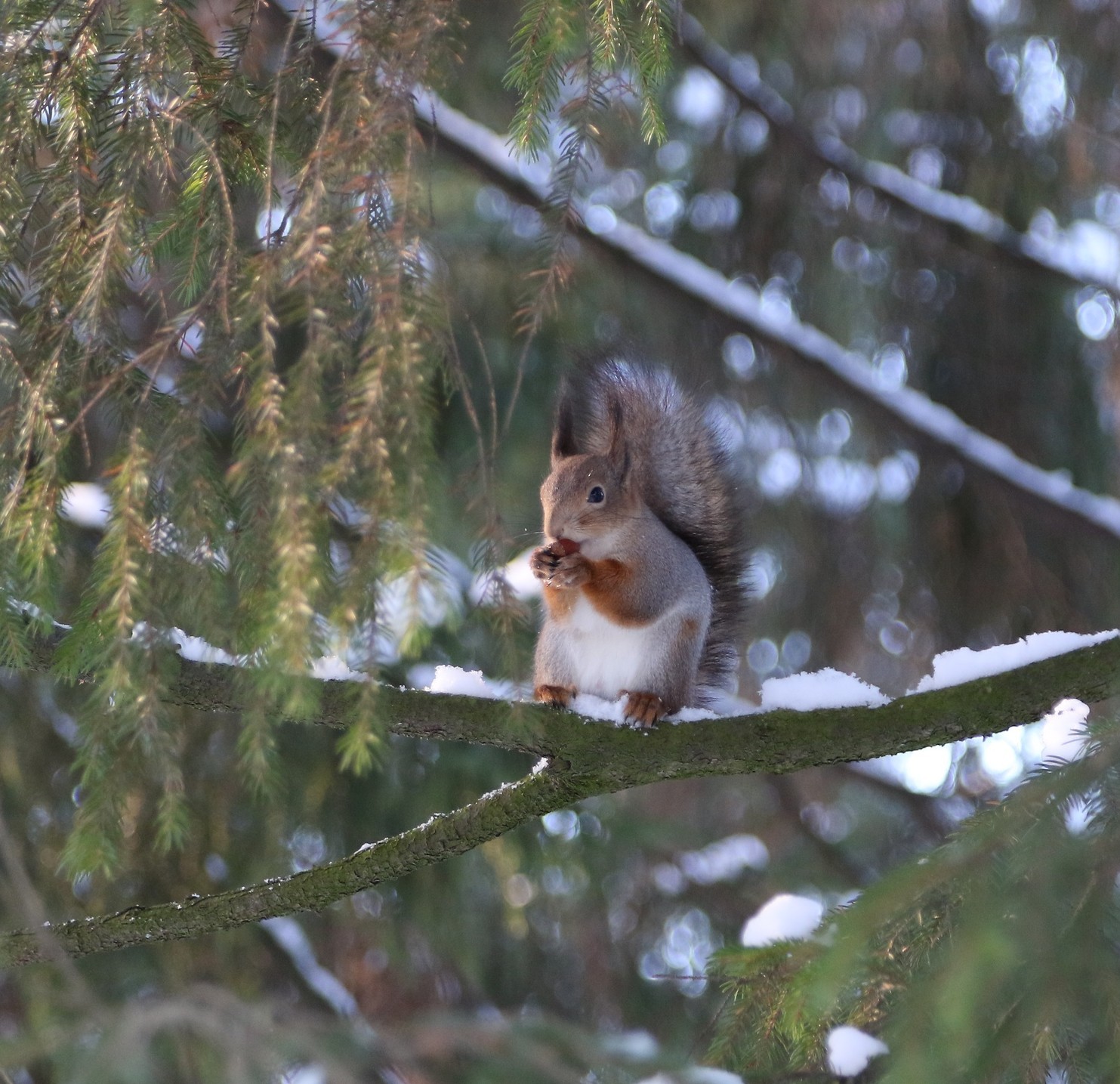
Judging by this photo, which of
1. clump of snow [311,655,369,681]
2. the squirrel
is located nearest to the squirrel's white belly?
the squirrel

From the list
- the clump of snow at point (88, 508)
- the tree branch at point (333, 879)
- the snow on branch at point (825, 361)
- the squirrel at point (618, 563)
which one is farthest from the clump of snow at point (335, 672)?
the snow on branch at point (825, 361)

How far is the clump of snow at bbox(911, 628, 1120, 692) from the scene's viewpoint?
4.89ft

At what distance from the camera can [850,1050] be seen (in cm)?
163

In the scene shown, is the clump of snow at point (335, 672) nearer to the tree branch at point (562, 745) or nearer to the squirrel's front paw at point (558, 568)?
the tree branch at point (562, 745)

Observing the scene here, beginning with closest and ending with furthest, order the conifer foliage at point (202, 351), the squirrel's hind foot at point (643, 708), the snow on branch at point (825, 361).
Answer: the conifer foliage at point (202, 351) < the squirrel's hind foot at point (643, 708) < the snow on branch at point (825, 361)

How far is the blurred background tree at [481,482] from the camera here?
3.85 ft

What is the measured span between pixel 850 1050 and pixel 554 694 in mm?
698

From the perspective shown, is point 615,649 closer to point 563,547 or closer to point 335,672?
point 563,547

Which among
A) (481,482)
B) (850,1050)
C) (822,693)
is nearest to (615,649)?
(822,693)

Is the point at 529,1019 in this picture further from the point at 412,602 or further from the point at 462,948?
the point at 462,948

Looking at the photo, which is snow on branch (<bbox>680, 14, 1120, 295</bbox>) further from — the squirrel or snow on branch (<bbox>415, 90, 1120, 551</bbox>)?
the squirrel

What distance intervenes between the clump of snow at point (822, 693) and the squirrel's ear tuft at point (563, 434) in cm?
63

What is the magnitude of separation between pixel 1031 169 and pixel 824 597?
138cm

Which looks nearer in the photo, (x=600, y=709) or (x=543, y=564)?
(x=600, y=709)
